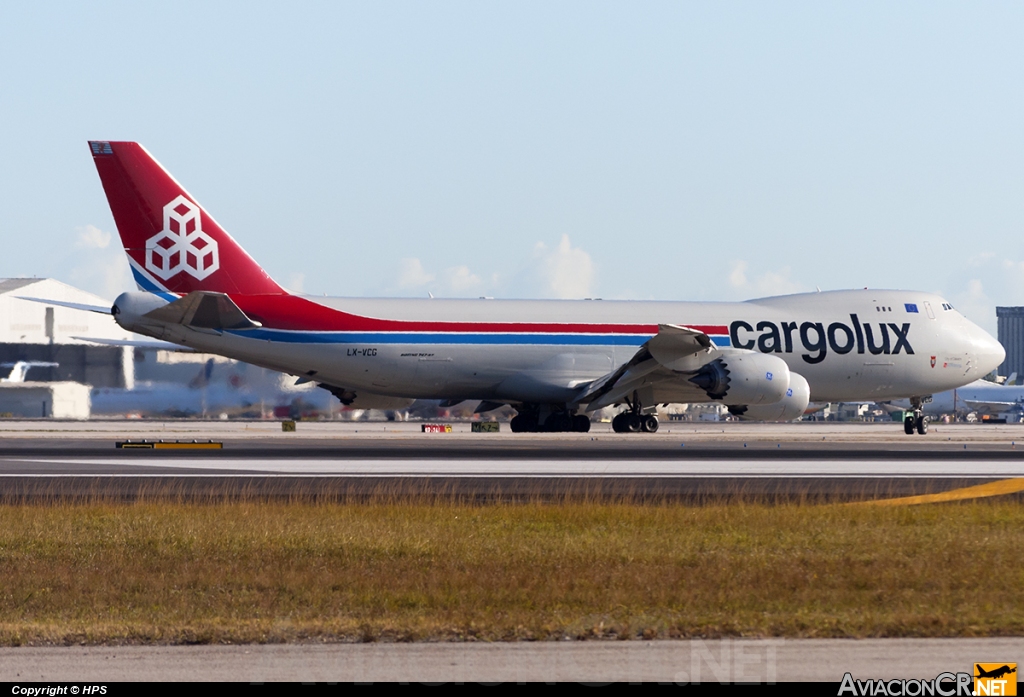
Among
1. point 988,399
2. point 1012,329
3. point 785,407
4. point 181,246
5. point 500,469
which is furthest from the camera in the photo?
point 1012,329

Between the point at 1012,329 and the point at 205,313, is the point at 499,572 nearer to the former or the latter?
the point at 205,313

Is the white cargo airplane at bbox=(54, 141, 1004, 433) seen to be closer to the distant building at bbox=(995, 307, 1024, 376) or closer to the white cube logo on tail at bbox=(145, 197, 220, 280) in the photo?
the white cube logo on tail at bbox=(145, 197, 220, 280)

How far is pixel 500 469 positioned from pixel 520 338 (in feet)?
49.7

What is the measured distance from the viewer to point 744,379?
40219 millimetres

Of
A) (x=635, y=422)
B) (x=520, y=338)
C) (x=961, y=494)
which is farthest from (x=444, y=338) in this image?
(x=961, y=494)

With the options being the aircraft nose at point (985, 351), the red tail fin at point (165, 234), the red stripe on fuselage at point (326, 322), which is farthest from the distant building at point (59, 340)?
the aircraft nose at point (985, 351)

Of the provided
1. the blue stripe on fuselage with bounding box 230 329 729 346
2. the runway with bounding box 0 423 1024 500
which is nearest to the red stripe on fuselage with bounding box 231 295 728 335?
the blue stripe on fuselage with bounding box 230 329 729 346

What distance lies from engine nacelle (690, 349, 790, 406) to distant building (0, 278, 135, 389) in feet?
75.9

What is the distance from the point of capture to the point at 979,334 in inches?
1916

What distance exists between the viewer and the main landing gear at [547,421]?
147ft

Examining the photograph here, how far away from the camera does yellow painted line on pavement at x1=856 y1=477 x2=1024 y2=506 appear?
20.4 metres

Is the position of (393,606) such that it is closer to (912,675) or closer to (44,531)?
(912,675)

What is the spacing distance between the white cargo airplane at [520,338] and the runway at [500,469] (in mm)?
2776

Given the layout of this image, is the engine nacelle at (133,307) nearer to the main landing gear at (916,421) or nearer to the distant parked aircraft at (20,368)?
the distant parked aircraft at (20,368)
